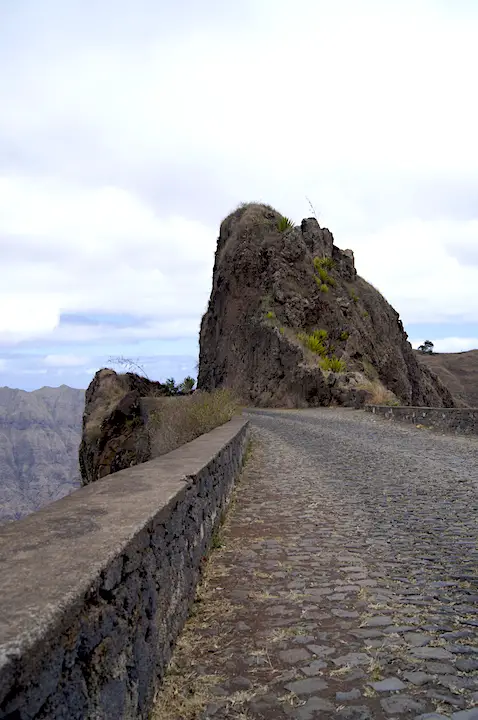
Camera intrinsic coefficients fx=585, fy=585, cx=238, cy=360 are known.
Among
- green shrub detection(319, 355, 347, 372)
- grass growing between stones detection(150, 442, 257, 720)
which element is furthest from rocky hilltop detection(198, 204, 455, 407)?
grass growing between stones detection(150, 442, 257, 720)

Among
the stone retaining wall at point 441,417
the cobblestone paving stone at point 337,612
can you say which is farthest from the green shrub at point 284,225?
the cobblestone paving stone at point 337,612

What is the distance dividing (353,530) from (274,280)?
3548cm

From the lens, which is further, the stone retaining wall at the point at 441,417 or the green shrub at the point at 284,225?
the green shrub at the point at 284,225

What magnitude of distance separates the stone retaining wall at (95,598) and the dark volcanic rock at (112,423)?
62.9 ft

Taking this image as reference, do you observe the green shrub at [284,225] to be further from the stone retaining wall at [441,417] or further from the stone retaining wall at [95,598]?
the stone retaining wall at [95,598]

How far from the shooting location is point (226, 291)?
44.1 metres

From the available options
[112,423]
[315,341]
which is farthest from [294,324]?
[112,423]

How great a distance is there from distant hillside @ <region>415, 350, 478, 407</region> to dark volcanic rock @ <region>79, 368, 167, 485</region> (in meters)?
57.0

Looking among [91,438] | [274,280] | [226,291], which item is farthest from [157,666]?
[226,291]

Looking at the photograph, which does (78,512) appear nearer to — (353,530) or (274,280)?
(353,530)

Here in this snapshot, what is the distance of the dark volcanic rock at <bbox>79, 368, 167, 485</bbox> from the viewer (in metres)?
25.6

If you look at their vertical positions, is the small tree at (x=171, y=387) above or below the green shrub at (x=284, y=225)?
below

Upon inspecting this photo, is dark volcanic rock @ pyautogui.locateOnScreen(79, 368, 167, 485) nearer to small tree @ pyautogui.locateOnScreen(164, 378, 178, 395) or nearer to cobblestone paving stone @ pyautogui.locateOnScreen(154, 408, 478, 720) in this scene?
small tree @ pyautogui.locateOnScreen(164, 378, 178, 395)

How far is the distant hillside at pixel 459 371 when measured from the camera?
8375cm
